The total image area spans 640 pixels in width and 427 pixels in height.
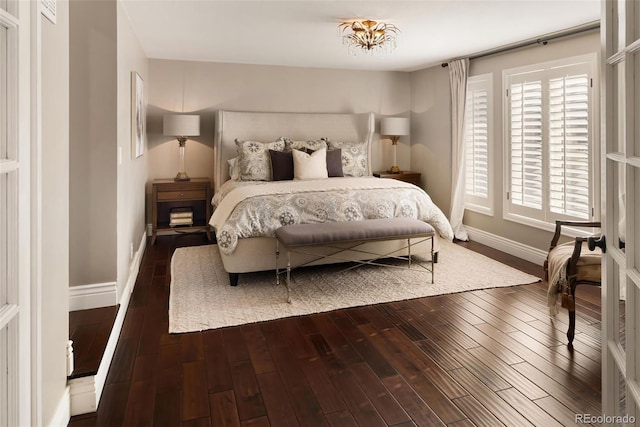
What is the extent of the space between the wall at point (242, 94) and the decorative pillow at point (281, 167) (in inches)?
46.3

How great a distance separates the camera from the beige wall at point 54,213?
63.0 inches

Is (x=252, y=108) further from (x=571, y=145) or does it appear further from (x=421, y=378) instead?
(x=421, y=378)

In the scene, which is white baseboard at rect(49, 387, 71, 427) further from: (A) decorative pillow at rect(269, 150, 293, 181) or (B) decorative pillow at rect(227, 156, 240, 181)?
(B) decorative pillow at rect(227, 156, 240, 181)

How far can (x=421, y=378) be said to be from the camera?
2.27m

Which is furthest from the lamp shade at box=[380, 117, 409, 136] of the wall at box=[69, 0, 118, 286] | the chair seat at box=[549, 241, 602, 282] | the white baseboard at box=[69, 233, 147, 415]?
the white baseboard at box=[69, 233, 147, 415]

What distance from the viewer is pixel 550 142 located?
4227mm

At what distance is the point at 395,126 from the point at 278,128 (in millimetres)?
1693

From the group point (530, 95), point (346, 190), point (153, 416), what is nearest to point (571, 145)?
point (530, 95)

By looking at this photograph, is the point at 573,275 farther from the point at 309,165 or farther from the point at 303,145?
the point at 303,145

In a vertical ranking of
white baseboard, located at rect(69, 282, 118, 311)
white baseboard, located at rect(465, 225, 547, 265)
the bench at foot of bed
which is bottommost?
white baseboard, located at rect(69, 282, 118, 311)

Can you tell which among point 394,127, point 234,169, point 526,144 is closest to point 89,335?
point 234,169

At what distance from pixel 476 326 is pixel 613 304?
1.74 m

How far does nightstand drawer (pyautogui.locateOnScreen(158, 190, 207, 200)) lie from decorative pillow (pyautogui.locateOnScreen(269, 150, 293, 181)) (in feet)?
3.17

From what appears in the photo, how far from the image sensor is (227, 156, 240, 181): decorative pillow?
17.6ft
